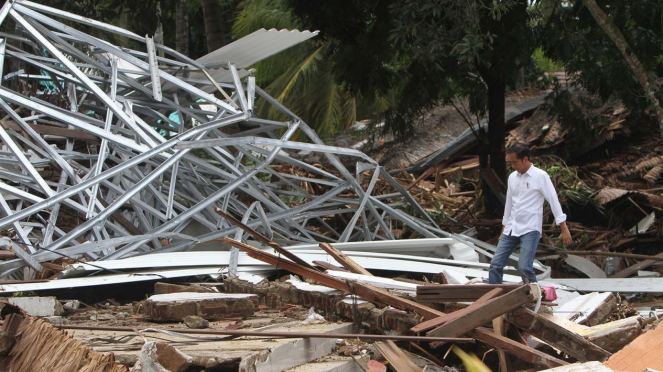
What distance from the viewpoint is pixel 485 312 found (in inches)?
169

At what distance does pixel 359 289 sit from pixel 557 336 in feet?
4.33

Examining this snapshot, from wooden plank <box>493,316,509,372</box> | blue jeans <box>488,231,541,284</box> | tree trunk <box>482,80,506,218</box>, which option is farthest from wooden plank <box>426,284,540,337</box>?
tree trunk <box>482,80,506,218</box>

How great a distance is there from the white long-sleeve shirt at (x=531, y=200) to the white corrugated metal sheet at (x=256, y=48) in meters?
4.44

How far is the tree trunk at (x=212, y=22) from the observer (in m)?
13.3

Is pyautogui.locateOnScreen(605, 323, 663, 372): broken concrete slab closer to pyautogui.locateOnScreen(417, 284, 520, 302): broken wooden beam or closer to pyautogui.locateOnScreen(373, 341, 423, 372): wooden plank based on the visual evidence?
pyautogui.locateOnScreen(417, 284, 520, 302): broken wooden beam

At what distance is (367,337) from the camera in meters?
4.28

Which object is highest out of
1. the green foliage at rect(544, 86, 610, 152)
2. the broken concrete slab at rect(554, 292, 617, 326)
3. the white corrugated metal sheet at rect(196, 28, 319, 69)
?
the white corrugated metal sheet at rect(196, 28, 319, 69)

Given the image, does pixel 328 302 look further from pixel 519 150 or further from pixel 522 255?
pixel 519 150

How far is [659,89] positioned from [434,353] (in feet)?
19.0

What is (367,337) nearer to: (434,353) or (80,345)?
(434,353)

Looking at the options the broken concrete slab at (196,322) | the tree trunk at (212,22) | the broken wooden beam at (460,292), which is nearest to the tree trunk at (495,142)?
the tree trunk at (212,22)

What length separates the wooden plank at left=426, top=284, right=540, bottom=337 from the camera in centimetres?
426

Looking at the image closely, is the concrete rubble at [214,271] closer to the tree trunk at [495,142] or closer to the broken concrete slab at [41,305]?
the broken concrete slab at [41,305]

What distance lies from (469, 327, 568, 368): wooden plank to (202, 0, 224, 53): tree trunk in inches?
400
